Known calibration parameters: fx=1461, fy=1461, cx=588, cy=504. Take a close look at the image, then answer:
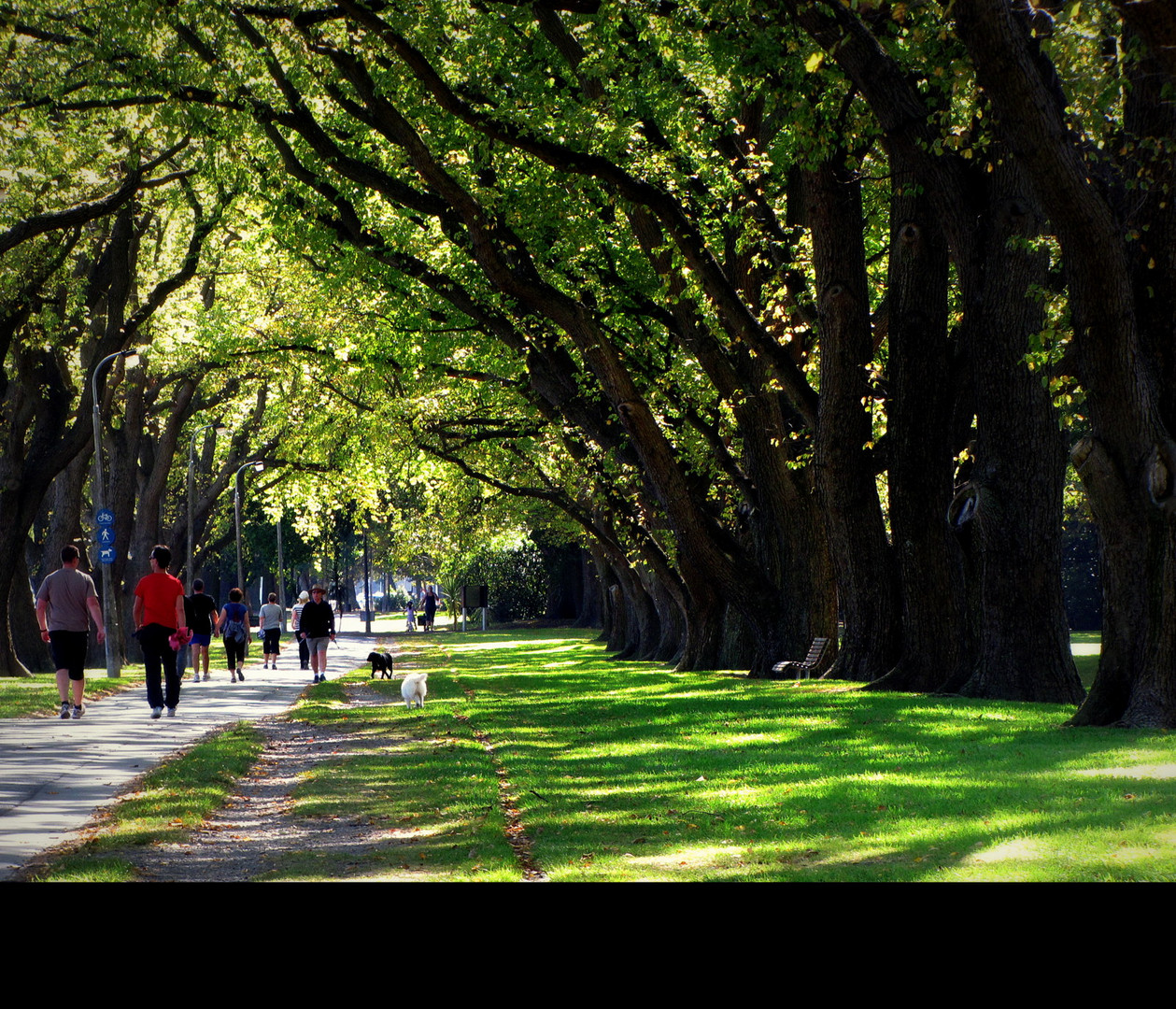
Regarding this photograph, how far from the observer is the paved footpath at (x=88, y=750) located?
983 cm

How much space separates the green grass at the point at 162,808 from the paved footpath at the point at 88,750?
0.77 feet

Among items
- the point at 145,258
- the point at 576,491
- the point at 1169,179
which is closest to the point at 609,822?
the point at 1169,179

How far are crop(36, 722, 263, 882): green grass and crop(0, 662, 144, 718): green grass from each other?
18.3ft

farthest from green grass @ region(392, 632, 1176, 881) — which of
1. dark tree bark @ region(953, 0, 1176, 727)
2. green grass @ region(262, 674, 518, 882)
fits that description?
dark tree bark @ region(953, 0, 1176, 727)

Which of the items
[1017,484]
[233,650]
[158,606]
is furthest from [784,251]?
[233,650]

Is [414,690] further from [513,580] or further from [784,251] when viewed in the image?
[513,580]

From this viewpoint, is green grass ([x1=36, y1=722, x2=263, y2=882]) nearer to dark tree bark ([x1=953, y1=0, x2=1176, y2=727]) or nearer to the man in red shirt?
the man in red shirt

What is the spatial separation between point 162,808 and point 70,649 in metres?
8.26

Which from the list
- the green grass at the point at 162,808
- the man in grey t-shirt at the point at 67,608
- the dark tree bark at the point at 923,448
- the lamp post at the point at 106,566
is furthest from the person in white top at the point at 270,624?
the dark tree bark at the point at 923,448

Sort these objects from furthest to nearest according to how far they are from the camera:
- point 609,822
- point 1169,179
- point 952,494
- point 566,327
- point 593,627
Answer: point 593,627 → point 566,327 → point 952,494 → point 1169,179 → point 609,822

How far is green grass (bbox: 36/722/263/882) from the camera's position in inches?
311
